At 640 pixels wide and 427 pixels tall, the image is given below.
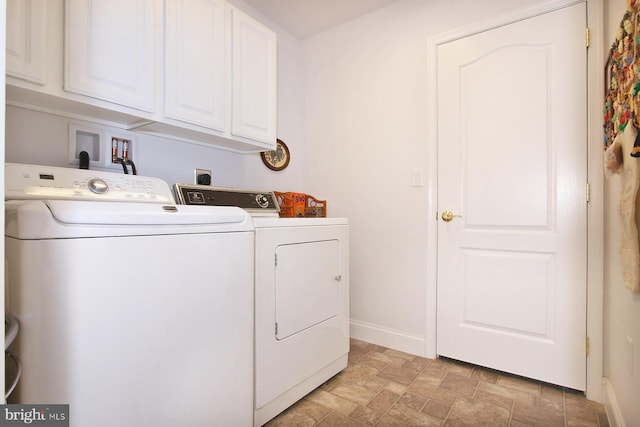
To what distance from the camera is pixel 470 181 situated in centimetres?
204

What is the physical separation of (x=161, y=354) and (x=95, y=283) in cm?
32

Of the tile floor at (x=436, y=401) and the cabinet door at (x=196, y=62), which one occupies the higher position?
the cabinet door at (x=196, y=62)

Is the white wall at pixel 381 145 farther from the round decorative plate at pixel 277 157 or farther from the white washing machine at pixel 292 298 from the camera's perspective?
the white washing machine at pixel 292 298

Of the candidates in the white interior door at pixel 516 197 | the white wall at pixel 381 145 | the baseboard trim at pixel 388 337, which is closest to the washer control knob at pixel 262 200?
the white wall at pixel 381 145

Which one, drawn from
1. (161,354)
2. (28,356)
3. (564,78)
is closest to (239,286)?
(161,354)

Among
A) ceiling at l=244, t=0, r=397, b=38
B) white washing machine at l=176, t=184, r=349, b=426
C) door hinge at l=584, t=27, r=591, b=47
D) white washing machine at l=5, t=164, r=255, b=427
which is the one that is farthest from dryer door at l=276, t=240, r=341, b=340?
ceiling at l=244, t=0, r=397, b=38

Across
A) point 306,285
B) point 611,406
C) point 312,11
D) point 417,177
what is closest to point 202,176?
point 306,285

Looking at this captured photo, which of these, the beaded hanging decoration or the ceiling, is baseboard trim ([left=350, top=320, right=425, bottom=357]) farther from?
the ceiling

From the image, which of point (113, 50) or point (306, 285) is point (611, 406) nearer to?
point (306, 285)

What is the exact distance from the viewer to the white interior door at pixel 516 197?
173 centimetres

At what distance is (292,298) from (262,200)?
0.61 metres

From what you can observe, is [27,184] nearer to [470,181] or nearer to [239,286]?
[239,286]

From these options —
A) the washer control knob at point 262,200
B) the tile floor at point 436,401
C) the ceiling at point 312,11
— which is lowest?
the tile floor at point 436,401

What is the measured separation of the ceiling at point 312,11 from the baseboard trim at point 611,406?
2.66m
